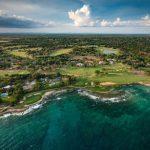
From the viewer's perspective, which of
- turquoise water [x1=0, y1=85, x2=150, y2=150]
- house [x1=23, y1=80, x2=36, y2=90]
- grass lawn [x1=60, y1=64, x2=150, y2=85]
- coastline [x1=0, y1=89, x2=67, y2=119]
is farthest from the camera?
grass lawn [x1=60, y1=64, x2=150, y2=85]

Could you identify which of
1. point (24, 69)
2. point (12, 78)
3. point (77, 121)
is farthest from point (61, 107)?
point (24, 69)

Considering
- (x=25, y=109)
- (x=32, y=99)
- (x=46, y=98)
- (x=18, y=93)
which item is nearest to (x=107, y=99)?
(x=46, y=98)

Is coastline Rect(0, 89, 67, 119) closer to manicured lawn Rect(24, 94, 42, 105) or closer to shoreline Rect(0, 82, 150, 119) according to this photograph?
shoreline Rect(0, 82, 150, 119)

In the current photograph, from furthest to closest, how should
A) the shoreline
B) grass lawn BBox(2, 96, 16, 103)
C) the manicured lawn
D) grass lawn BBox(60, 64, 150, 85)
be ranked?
grass lawn BBox(60, 64, 150, 85)
grass lawn BBox(2, 96, 16, 103)
the manicured lawn
the shoreline

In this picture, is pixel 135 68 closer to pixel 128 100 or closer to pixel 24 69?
pixel 128 100

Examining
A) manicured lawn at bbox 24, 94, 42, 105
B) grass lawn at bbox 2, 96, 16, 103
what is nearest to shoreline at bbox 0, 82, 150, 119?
manicured lawn at bbox 24, 94, 42, 105

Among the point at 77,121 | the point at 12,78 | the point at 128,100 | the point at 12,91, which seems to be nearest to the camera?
the point at 77,121

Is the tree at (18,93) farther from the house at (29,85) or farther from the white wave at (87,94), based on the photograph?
the white wave at (87,94)

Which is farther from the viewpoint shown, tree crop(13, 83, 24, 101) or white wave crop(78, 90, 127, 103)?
tree crop(13, 83, 24, 101)

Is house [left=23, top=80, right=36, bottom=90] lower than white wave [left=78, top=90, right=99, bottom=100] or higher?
lower
